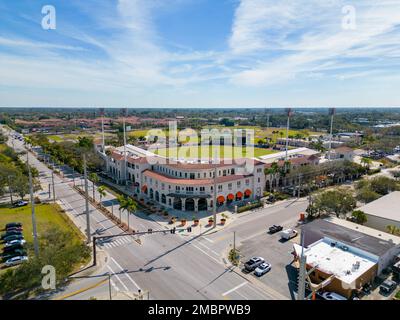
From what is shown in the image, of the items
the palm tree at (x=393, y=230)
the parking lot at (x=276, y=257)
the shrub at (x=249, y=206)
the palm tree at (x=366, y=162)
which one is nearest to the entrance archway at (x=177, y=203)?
the shrub at (x=249, y=206)

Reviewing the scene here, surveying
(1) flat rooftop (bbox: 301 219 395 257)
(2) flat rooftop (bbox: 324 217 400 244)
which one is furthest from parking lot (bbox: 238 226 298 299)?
(2) flat rooftop (bbox: 324 217 400 244)

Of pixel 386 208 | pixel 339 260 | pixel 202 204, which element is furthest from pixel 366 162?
pixel 339 260

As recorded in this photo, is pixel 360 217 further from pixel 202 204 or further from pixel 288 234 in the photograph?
pixel 202 204

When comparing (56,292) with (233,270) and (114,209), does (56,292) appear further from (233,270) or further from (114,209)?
(114,209)

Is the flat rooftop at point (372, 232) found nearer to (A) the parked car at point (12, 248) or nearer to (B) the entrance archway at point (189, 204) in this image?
(B) the entrance archway at point (189, 204)

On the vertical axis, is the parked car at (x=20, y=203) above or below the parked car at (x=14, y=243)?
above
